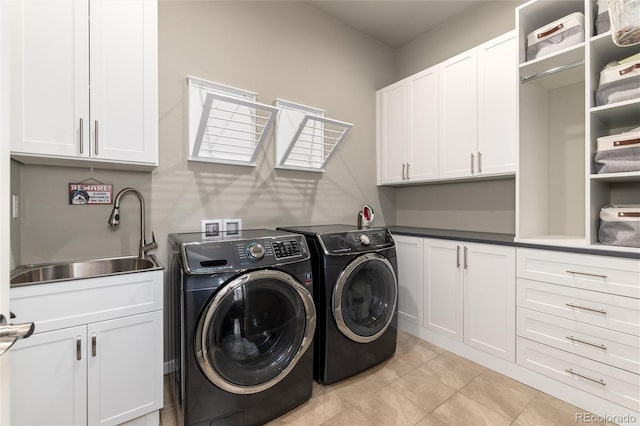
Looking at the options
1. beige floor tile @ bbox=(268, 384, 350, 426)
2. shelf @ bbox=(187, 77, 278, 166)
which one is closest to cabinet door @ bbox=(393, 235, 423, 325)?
beige floor tile @ bbox=(268, 384, 350, 426)

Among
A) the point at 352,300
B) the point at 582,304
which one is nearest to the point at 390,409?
the point at 352,300

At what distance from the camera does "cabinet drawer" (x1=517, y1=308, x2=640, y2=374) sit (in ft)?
4.96

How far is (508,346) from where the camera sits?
199 centimetres

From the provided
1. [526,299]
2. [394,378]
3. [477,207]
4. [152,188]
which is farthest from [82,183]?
[477,207]

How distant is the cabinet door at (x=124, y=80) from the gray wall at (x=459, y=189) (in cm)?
259

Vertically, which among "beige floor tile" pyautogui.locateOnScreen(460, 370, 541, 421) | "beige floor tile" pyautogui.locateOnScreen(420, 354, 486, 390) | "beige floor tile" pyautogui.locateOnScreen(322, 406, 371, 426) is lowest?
"beige floor tile" pyautogui.locateOnScreen(322, 406, 371, 426)

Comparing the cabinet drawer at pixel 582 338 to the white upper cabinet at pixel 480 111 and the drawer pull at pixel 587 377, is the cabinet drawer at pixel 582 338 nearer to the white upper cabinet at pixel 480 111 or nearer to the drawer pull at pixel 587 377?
the drawer pull at pixel 587 377

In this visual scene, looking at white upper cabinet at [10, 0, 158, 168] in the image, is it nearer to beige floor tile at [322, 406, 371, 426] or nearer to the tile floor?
the tile floor

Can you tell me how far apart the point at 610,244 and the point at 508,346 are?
2.90 feet

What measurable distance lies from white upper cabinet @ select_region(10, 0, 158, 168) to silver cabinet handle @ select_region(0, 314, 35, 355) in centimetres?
120

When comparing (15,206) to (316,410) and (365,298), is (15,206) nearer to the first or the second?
(316,410)

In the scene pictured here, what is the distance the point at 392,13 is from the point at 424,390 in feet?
10.6

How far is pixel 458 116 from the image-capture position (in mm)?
2506

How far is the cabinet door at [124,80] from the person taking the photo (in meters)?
1.51
